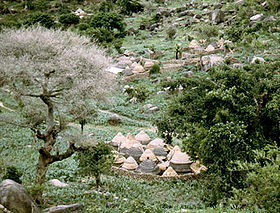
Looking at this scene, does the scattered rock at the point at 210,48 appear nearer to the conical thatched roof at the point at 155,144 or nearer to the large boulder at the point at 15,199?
the conical thatched roof at the point at 155,144

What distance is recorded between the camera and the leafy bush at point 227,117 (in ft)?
47.3

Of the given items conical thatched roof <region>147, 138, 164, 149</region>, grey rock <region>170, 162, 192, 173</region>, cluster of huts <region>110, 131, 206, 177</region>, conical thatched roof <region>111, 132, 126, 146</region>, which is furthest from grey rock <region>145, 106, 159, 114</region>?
grey rock <region>170, 162, 192, 173</region>

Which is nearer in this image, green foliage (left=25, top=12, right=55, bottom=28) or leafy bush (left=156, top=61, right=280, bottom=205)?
leafy bush (left=156, top=61, right=280, bottom=205)

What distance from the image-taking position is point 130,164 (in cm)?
2325

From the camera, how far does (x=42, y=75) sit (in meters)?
15.6

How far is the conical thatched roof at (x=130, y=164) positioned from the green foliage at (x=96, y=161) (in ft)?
13.9

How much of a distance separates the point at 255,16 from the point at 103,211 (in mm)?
53161

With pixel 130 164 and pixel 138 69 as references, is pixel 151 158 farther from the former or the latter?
pixel 138 69

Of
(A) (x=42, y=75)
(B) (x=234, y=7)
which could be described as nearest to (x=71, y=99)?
(A) (x=42, y=75)

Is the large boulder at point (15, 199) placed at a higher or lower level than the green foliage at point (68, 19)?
higher

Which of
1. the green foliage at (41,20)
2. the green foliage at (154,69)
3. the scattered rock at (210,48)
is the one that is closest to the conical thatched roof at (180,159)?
the green foliage at (154,69)

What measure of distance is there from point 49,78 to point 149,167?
10.1 metres

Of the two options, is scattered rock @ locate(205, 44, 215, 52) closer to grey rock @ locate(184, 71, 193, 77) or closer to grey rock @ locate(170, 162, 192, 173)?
grey rock @ locate(184, 71, 193, 77)

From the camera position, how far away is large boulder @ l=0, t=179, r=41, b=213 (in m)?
12.5
